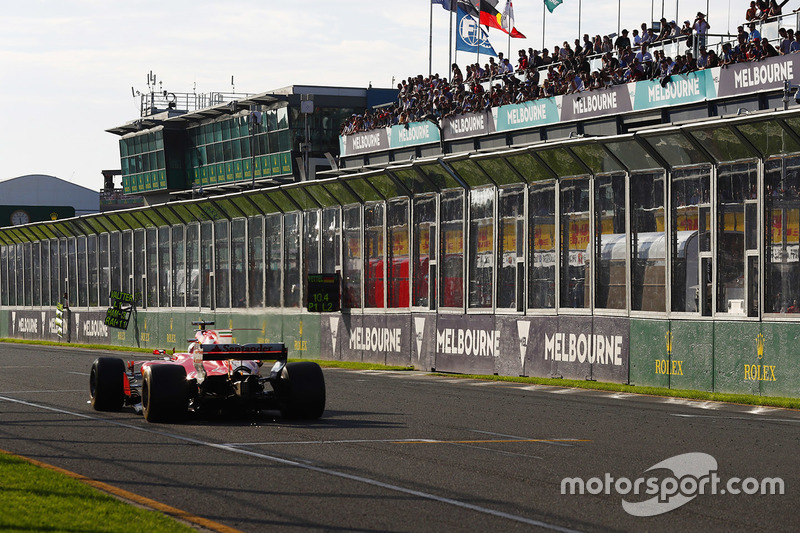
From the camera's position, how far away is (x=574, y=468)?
10.5 m

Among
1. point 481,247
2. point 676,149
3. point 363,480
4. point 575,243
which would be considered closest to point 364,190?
point 481,247

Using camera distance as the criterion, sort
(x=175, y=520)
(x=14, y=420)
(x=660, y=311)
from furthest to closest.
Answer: (x=660, y=311), (x=14, y=420), (x=175, y=520)

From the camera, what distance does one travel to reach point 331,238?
103ft

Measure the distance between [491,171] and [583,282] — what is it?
3.60m

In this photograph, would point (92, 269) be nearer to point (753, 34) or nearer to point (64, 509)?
Answer: point (753, 34)

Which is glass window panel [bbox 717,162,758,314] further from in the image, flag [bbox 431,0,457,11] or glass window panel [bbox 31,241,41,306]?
glass window panel [bbox 31,241,41,306]

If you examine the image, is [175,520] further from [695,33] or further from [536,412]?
[695,33]

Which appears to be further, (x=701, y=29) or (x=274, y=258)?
(x=274, y=258)

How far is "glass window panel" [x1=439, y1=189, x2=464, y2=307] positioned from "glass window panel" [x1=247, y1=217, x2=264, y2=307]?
29.5 feet

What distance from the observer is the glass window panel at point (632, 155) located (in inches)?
825

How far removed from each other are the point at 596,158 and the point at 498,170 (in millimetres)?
3194

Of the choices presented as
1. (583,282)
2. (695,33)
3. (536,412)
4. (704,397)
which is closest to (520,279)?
(583,282)

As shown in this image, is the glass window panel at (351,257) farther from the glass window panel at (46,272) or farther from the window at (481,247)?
the glass window panel at (46,272)

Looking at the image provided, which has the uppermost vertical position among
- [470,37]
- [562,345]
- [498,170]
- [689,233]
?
[470,37]
